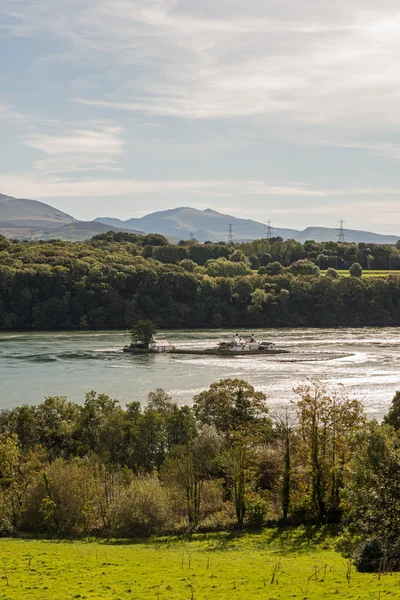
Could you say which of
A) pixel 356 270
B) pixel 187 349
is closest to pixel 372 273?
pixel 356 270

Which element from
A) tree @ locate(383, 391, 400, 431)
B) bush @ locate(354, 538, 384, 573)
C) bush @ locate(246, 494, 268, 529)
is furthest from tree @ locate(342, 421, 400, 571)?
tree @ locate(383, 391, 400, 431)

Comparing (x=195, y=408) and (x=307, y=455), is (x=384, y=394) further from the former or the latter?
(x=307, y=455)

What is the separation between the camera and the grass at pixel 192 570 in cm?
1590

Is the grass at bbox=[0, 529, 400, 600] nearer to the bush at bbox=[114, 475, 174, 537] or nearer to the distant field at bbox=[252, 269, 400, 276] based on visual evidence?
the bush at bbox=[114, 475, 174, 537]

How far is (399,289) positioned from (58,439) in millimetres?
85561

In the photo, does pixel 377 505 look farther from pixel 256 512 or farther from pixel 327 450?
pixel 327 450

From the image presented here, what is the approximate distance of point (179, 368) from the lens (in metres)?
63.4

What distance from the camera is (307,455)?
26.1 metres

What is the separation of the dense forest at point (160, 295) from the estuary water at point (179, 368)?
7871mm

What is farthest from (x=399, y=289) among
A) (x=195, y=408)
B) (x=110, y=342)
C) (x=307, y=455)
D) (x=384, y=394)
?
(x=307, y=455)

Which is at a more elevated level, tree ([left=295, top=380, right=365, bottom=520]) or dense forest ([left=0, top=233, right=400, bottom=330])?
dense forest ([left=0, top=233, right=400, bottom=330])

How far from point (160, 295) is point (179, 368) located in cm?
4003

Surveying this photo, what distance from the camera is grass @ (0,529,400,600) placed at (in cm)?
1590

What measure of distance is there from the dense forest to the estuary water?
7871 mm
